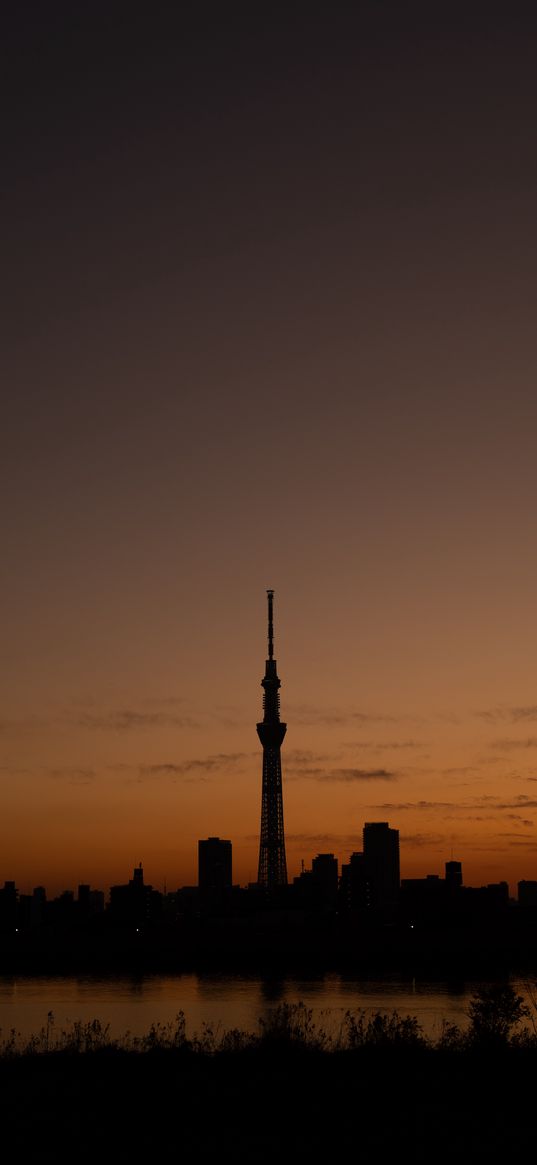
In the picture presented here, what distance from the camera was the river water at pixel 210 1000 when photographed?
67.3 meters

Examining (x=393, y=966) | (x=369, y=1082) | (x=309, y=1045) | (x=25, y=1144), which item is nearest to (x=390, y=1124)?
(x=369, y=1082)

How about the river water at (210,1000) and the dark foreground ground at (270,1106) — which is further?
the river water at (210,1000)

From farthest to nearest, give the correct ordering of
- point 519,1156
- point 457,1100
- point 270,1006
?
point 270,1006, point 457,1100, point 519,1156

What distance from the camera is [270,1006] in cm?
8938

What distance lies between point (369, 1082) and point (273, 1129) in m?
4.45

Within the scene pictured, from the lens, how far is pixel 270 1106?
21.0m

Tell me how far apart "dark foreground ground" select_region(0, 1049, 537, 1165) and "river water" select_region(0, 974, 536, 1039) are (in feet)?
80.8

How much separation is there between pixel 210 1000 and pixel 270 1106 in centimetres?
8309

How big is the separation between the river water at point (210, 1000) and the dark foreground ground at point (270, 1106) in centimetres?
2463

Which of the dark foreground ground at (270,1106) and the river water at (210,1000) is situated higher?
the dark foreground ground at (270,1106)

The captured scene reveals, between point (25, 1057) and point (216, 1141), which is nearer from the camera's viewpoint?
point (216, 1141)

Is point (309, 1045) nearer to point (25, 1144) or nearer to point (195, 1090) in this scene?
point (195, 1090)

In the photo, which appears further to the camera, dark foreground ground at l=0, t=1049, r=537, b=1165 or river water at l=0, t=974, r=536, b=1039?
river water at l=0, t=974, r=536, b=1039

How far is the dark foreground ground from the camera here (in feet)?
57.9
